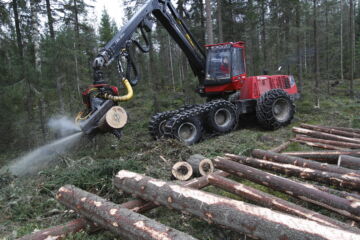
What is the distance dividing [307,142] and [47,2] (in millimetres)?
12528

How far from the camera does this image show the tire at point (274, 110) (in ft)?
28.8

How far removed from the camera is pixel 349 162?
486 centimetres

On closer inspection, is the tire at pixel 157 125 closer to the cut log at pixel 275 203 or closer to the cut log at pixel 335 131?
the cut log at pixel 275 203

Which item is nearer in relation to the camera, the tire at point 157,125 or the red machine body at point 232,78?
the tire at point 157,125

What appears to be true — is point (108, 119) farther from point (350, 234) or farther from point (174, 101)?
point (174, 101)

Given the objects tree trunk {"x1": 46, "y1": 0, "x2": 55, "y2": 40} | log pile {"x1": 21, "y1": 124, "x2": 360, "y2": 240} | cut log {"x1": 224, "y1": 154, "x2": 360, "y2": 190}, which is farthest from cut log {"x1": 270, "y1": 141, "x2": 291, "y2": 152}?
tree trunk {"x1": 46, "y1": 0, "x2": 55, "y2": 40}

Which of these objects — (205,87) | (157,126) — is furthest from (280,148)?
(205,87)

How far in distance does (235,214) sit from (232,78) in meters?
6.84

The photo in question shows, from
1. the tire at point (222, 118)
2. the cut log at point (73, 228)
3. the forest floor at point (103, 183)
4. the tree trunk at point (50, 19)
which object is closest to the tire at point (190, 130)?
the tire at point (222, 118)

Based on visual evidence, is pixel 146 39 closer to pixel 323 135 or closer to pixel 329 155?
pixel 329 155

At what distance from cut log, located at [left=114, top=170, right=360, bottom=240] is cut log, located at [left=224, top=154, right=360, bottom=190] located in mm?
1974

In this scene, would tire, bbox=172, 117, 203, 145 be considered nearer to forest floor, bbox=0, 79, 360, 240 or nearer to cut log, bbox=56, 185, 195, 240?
forest floor, bbox=0, 79, 360, 240

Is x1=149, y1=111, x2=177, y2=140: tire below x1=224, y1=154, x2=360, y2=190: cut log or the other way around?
the other way around

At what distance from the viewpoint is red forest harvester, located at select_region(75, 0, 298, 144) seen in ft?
21.3
